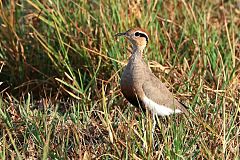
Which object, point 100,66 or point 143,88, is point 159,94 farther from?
point 100,66

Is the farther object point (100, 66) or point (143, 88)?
point (100, 66)

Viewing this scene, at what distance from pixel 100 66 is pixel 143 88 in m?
0.75

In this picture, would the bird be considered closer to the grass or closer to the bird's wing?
the bird's wing

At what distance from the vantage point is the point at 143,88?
15.7 ft

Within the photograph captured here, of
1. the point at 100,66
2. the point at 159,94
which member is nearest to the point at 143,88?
the point at 159,94

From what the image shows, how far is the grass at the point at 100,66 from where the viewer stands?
4578 millimetres

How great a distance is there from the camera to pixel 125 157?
392cm

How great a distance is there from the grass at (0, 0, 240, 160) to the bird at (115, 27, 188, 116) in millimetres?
112

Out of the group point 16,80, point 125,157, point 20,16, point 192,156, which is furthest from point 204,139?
point 20,16

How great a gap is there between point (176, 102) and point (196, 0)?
1.76 meters

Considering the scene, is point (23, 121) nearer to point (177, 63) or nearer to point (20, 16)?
point (177, 63)

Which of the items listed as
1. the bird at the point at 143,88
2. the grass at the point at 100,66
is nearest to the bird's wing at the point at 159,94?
the bird at the point at 143,88

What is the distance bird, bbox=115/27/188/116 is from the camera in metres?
4.75

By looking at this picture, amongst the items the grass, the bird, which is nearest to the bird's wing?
the bird
